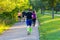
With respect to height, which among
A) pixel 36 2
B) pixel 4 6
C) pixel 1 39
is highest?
pixel 4 6

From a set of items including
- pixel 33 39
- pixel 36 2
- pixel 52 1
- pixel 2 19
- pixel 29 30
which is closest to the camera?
pixel 33 39

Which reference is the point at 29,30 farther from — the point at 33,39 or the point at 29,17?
the point at 33,39

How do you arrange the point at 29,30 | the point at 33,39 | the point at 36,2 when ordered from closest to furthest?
the point at 33,39 → the point at 29,30 → the point at 36,2

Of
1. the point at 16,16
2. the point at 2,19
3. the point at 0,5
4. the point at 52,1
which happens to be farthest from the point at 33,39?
the point at 52,1

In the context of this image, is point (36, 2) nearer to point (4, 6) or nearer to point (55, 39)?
point (4, 6)

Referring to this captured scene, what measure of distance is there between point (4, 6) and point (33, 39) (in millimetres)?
5435

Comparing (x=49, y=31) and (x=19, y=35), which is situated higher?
(x=19, y=35)

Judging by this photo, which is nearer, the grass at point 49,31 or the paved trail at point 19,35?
the paved trail at point 19,35

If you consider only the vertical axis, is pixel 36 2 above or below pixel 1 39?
below

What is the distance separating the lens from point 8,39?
14.7m

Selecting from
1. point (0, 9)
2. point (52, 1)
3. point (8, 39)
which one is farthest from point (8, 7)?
point (52, 1)

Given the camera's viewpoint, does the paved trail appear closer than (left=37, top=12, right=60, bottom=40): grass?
Yes

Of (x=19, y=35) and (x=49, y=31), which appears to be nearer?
(x=19, y=35)

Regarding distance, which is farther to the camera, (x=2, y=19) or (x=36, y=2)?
(x=36, y=2)
